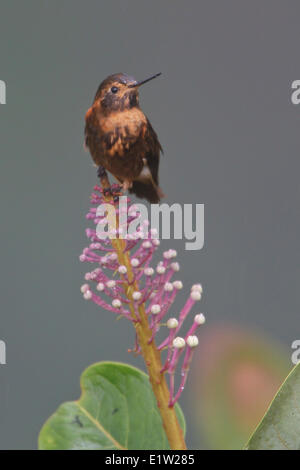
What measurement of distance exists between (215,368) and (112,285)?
1.68 feet

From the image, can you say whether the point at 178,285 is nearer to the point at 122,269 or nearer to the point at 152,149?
the point at 122,269

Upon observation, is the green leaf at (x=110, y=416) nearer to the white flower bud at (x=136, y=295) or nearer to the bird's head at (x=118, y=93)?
the white flower bud at (x=136, y=295)

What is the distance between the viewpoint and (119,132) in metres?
0.53

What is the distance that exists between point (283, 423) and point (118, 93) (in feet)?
0.99

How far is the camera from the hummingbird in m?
0.53

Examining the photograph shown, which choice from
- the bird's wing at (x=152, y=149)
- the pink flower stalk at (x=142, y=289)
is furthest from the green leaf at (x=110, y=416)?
the bird's wing at (x=152, y=149)

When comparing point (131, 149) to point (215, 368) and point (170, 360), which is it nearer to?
point (170, 360)

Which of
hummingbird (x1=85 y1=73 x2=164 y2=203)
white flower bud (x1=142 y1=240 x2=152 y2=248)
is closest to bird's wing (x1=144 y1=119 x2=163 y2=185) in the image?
hummingbird (x1=85 y1=73 x2=164 y2=203)

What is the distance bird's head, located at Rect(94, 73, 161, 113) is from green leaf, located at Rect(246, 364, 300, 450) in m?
0.27

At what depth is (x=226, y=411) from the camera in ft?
2.65

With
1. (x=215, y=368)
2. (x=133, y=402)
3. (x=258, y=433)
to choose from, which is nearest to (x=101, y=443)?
(x=133, y=402)

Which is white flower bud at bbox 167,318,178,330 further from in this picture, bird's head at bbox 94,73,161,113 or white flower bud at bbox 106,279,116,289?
bird's head at bbox 94,73,161,113

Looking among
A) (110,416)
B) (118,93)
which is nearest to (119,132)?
(118,93)

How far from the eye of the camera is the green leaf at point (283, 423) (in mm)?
422
